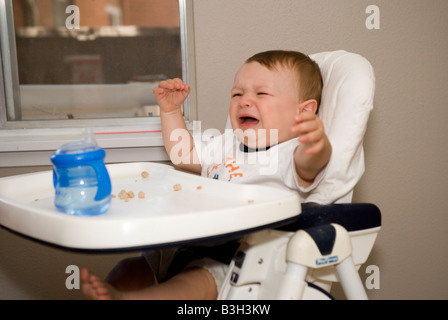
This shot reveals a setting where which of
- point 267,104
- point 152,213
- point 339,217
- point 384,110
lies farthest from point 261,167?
point 384,110

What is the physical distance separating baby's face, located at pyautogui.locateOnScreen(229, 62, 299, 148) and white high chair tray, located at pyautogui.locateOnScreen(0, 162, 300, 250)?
21 cm

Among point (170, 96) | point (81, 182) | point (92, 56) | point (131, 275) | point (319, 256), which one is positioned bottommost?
point (131, 275)

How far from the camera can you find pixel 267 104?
3.28ft

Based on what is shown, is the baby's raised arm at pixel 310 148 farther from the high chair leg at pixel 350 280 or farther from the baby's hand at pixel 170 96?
the baby's hand at pixel 170 96

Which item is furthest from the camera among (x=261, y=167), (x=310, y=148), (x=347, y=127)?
(x=261, y=167)

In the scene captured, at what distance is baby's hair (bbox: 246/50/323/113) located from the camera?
1023mm

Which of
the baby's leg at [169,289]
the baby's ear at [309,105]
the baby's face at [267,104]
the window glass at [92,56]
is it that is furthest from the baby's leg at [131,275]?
the window glass at [92,56]

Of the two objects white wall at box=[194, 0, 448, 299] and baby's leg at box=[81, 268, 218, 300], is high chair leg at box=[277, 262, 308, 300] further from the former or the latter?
white wall at box=[194, 0, 448, 299]

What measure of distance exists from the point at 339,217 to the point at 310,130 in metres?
0.17

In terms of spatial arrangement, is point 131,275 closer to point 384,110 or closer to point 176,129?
point 176,129

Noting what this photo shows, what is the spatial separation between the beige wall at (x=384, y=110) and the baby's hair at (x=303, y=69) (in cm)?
29

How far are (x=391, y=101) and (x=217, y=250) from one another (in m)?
0.85

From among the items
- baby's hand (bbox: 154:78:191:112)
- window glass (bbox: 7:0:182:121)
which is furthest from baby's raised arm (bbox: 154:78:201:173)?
window glass (bbox: 7:0:182:121)
